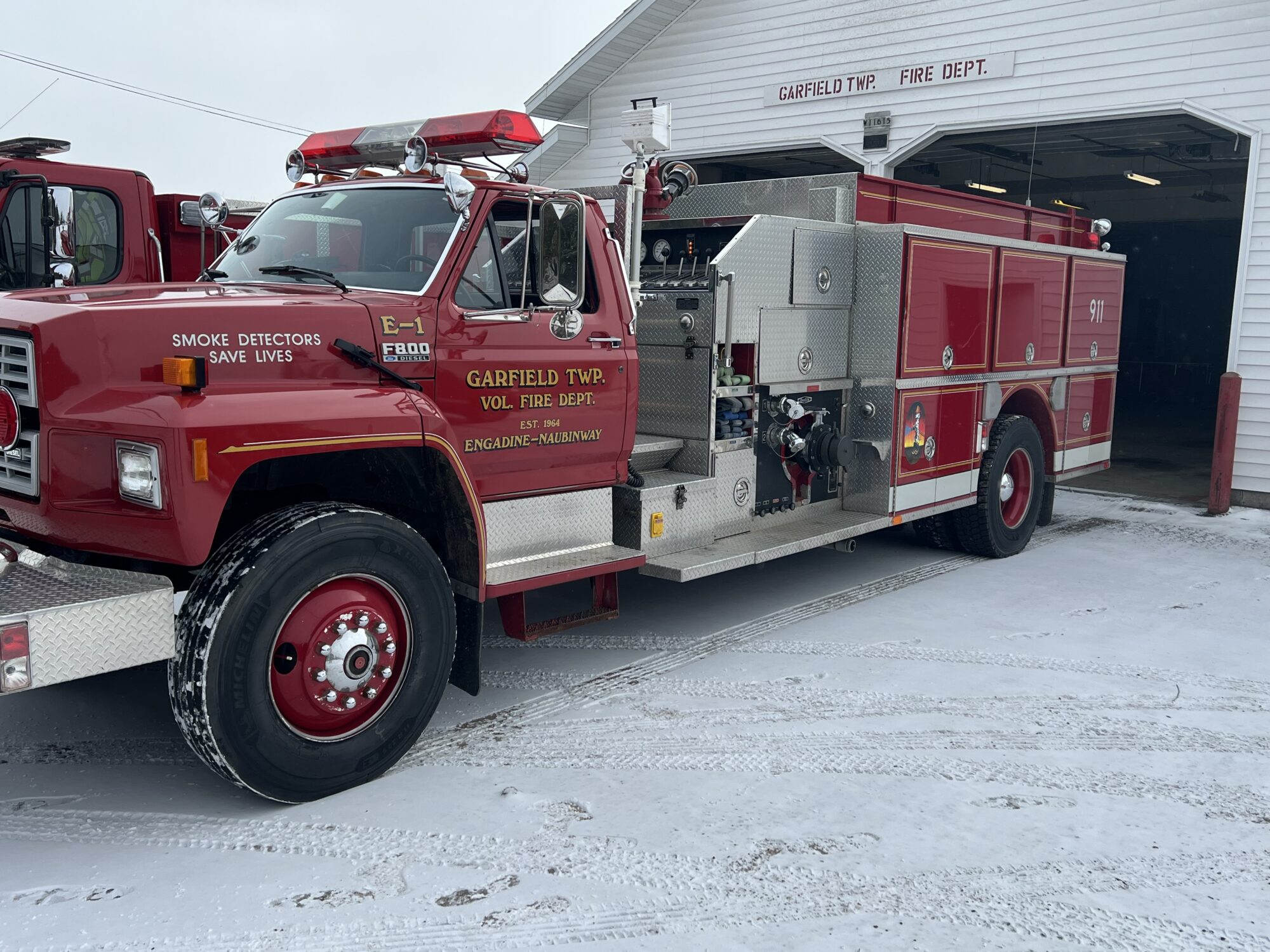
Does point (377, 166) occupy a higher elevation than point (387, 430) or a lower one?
higher

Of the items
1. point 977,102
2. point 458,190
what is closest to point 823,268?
point 458,190

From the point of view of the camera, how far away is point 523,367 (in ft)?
16.1

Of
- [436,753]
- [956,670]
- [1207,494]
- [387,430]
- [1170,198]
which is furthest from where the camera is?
[1170,198]

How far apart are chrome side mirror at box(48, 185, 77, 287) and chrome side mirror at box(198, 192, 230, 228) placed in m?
2.44

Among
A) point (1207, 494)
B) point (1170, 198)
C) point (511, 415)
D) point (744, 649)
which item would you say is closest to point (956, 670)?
point (744, 649)

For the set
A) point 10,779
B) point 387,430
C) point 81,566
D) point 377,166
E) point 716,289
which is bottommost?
point 10,779

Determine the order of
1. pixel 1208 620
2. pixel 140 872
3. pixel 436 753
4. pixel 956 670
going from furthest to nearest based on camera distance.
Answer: pixel 1208 620
pixel 956 670
pixel 436 753
pixel 140 872

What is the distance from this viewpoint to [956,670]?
5797 millimetres

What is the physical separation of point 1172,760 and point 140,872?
13.1 feet

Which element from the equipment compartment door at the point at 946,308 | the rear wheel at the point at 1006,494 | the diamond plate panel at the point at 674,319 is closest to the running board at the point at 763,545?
the equipment compartment door at the point at 946,308

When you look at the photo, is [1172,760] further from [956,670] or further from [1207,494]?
[1207,494]

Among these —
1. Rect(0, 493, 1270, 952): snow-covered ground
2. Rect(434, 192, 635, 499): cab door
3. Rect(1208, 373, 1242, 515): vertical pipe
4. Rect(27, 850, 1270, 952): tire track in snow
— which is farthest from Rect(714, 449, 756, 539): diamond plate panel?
Rect(1208, 373, 1242, 515): vertical pipe

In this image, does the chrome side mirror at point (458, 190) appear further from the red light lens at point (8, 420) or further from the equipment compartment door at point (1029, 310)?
the equipment compartment door at point (1029, 310)

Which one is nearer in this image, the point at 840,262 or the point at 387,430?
the point at 387,430
